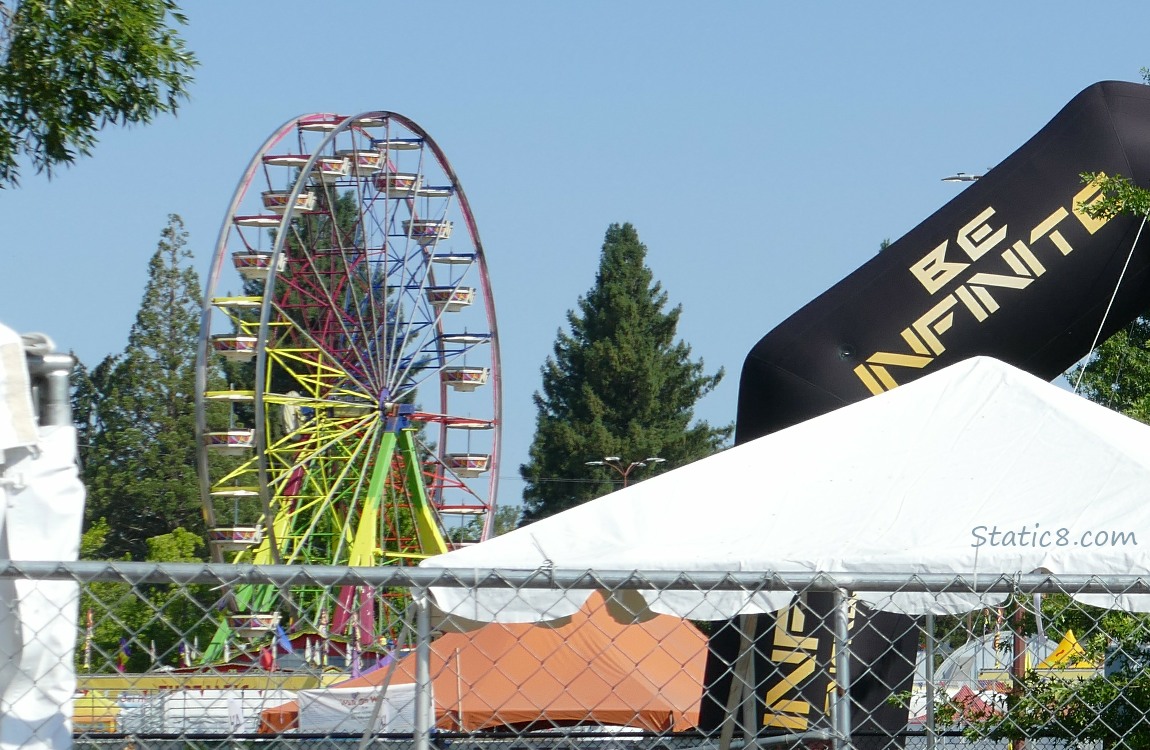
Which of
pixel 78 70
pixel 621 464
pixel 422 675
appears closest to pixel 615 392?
pixel 621 464

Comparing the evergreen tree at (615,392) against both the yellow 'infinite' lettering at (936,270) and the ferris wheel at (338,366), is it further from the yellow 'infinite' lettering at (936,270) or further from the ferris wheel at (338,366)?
the yellow 'infinite' lettering at (936,270)

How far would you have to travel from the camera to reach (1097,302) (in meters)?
5.88

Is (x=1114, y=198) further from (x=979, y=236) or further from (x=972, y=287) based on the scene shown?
(x=972, y=287)

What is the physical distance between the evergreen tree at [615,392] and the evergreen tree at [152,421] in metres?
14.2

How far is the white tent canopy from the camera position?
140 inches

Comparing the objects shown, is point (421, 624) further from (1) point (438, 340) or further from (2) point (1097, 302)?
(1) point (438, 340)

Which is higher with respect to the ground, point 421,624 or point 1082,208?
point 1082,208

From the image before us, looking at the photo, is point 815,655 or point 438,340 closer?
point 815,655

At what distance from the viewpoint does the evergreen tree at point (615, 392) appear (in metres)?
56.0

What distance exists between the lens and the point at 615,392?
57219 millimetres

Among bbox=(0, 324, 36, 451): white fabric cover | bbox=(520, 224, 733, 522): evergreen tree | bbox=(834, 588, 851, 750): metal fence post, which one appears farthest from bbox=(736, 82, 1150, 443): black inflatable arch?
bbox=(520, 224, 733, 522): evergreen tree

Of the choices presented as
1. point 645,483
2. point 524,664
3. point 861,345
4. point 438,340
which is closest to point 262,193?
point 438,340

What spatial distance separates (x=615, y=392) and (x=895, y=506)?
176ft

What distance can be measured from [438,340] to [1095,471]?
Answer: 76.9 ft
